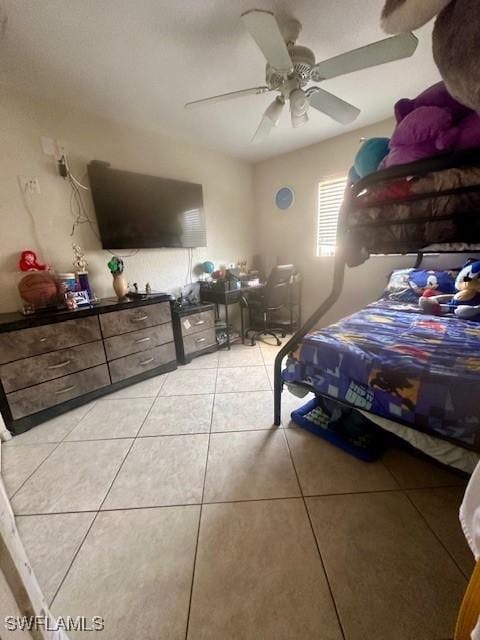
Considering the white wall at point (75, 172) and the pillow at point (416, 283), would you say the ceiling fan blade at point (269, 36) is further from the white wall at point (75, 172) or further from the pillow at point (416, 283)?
the pillow at point (416, 283)

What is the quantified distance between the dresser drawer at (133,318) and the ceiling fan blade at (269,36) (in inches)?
74.2

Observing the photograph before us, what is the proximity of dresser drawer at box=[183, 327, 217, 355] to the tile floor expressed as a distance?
1.10 m

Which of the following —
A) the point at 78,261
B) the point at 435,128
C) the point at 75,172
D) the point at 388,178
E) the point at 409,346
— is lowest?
the point at 409,346

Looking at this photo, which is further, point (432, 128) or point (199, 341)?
point (199, 341)

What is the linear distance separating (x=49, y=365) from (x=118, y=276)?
946 millimetres

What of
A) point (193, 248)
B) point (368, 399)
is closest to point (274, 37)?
point (368, 399)

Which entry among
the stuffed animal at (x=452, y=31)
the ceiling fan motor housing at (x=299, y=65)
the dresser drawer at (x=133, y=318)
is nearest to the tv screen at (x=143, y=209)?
the dresser drawer at (x=133, y=318)

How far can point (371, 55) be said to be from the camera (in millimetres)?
1277

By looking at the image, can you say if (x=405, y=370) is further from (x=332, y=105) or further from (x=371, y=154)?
(x=332, y=105)

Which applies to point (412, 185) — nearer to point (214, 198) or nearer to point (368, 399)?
point (368, 399)

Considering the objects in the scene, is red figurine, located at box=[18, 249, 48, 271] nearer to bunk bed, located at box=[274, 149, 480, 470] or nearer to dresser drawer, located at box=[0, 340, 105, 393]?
dresser drawer, located at box=[0, 340, 105, 393]

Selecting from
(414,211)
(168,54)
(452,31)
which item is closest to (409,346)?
(414,211)

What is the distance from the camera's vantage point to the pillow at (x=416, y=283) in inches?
84.7

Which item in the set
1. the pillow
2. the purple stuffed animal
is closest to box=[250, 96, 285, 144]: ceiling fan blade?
the purple stuffed animal
